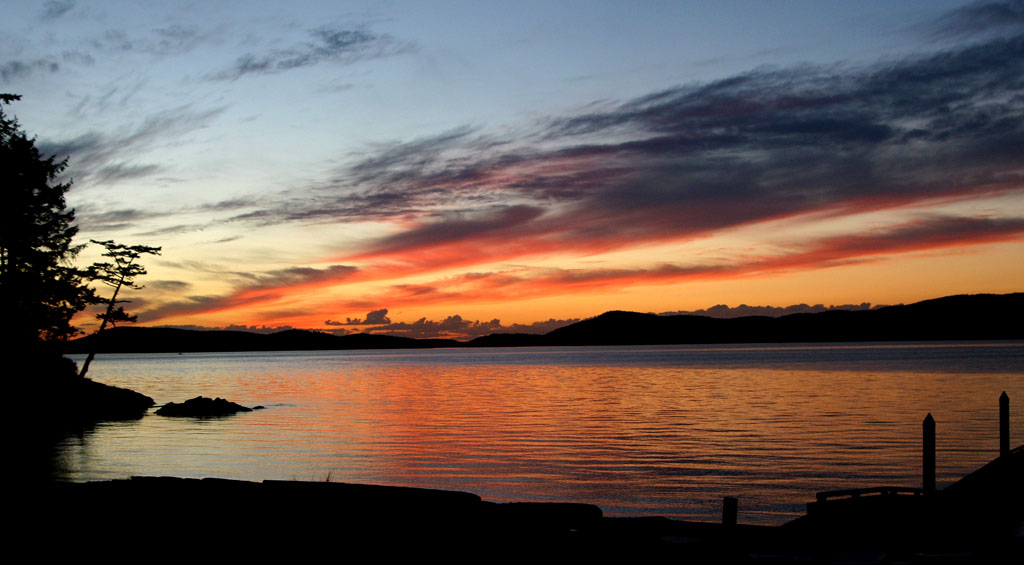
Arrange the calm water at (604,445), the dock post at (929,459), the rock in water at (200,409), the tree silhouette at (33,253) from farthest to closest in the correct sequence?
1. the rock in water at (200,409)
2. the tree silhouette at (33,253)
3. the calm water at (604,445)
4. the dock post at (929,459)

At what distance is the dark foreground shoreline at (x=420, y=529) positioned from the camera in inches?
426

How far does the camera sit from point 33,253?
4512cm

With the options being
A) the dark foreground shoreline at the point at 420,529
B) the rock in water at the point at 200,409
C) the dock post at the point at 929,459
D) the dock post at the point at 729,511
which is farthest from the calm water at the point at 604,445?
the dock post at the point at 729,511

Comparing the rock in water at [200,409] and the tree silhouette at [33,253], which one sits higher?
the tree silhouette at [33,253]

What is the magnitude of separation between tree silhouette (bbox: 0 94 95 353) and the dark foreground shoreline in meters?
34.6

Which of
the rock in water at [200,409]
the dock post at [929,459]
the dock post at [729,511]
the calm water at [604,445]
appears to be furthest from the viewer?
the rock in water at [200,409]

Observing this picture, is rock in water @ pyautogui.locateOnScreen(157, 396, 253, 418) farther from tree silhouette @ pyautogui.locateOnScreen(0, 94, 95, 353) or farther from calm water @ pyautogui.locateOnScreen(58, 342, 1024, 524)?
tree silhouette @ pyautogui.locateOnScreen(0, 94, 95, 353)

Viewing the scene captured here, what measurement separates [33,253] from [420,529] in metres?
44.3

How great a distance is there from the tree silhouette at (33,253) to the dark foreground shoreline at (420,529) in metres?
34.6

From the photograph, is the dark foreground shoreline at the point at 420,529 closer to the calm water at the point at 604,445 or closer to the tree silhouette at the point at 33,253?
the calm water at the point at 604,445

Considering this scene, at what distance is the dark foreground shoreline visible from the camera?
10828 millimetres

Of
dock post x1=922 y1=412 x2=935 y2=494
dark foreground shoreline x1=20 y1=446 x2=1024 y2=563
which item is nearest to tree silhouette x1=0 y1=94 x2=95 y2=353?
dark foreground shoreline x1=20 y1=446 x2=1024 y2=563

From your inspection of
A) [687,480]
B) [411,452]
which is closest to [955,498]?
[687,480]

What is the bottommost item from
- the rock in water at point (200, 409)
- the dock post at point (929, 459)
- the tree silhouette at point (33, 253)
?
the rock in water at point (200, 409)
